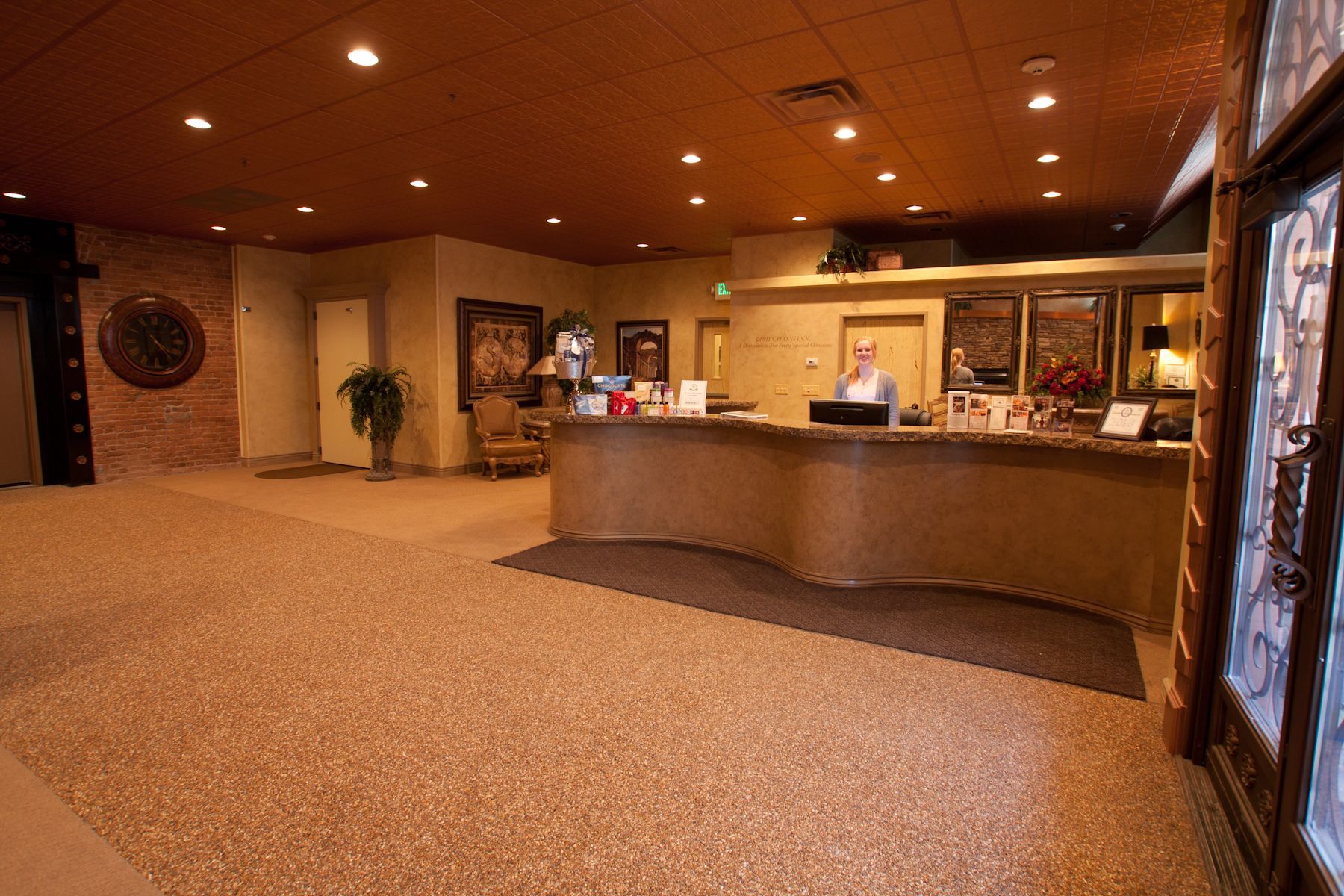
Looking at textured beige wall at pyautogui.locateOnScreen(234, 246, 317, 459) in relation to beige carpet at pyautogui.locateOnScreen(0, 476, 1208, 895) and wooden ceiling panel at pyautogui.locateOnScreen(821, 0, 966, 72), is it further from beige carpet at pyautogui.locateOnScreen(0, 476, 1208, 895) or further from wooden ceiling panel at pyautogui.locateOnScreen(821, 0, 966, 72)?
wooden ceiling panel at pyautogui.locateOnScreen(821, 0, 966, 72)

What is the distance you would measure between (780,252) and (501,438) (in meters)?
4.04

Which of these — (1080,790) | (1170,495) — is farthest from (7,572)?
(1170,495)

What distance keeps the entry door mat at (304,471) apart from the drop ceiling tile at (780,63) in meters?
7.11

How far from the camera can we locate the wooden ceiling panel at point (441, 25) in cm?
319

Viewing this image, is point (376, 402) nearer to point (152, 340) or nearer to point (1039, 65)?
point (152, 340)

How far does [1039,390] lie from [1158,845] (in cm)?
267

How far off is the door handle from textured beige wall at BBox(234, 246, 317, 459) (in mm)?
10240

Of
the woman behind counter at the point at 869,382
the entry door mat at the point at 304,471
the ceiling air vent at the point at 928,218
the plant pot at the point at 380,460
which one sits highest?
the ceiling air vent at the point at 928,218

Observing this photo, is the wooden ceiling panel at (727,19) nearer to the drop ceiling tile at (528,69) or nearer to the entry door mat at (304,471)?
the drop ceiling tile at (528,69)

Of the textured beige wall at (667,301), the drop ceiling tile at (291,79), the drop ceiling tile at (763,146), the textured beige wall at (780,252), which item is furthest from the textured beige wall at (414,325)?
the drop ceiling tile at (763,146)

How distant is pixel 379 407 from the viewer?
838 centimetres

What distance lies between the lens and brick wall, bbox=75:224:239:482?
7.91m

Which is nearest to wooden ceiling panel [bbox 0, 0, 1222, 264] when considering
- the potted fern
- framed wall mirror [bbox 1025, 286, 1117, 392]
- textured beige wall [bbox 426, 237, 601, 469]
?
framed wall mirror [bbox 1025, 286, 1117, 392]

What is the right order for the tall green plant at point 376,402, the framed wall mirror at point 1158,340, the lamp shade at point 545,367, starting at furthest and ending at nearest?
the lamp shade at point 545,367, the tall green plant at point 376,402, the framed wall mirror at point 1158,340
